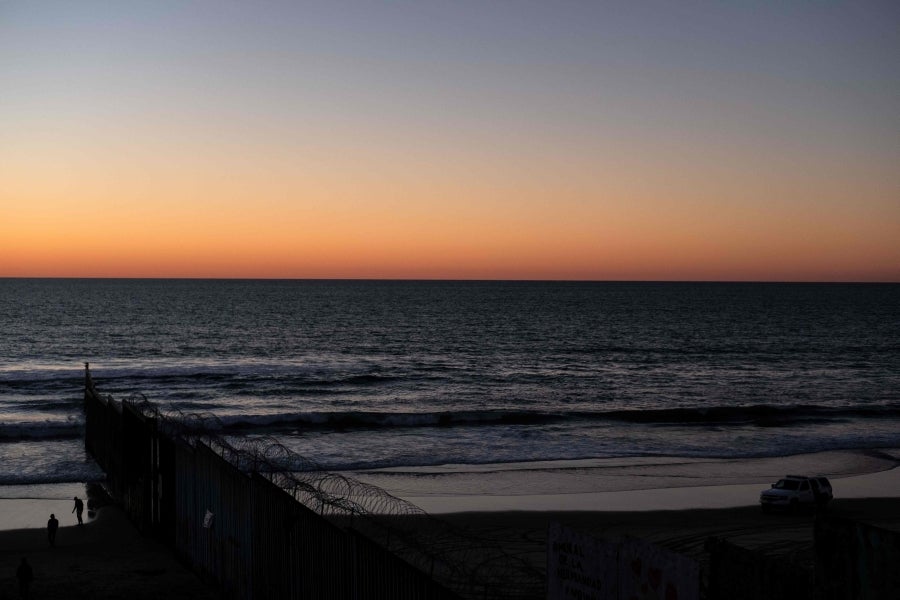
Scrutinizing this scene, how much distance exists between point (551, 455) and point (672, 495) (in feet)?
28.0

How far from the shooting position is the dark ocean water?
3812 cm

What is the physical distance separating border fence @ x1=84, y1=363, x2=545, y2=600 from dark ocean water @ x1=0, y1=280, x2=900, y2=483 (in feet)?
15.4

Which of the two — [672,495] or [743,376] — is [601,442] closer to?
[672,495]

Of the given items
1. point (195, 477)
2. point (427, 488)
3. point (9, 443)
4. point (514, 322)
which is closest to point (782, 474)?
point (427, 488)

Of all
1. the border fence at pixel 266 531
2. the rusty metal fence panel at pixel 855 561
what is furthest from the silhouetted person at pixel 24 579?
the rusty metal fence panel at pixel 855 561

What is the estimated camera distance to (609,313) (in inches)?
6250

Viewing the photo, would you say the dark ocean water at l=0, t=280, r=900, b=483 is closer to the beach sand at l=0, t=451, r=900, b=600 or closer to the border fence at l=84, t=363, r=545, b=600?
the beach sand at l=0, t=451, r=900, b=600

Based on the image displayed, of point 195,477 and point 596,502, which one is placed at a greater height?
point 195,477

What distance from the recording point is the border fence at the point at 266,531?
10.0 m

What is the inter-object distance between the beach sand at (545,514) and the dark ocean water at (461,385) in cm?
320

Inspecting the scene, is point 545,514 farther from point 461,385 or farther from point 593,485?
point 461,385

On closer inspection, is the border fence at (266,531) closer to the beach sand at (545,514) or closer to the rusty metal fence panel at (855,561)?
the beach sand at (545,514)

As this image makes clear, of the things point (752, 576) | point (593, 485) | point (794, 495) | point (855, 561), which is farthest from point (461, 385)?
point (855, 561)

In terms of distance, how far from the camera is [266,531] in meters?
12.6
